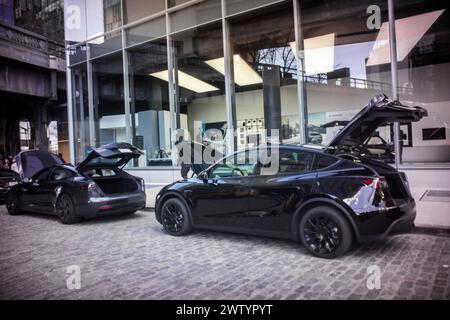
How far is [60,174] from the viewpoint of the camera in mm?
8398

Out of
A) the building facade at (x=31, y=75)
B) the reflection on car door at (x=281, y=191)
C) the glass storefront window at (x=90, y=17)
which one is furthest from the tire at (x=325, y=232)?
the building facade at (x=31, y=75)

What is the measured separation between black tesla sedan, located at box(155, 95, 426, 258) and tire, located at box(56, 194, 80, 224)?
3007mm

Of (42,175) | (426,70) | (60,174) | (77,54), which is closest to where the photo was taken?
(60,174)

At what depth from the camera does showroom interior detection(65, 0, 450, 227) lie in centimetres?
1193

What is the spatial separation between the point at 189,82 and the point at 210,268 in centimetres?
1330

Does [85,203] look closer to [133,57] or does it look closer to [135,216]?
[135,216]

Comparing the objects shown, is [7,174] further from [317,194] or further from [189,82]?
[317,194]

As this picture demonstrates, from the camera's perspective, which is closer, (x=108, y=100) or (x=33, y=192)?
(x=33, y=192)

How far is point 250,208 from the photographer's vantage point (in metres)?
5.43

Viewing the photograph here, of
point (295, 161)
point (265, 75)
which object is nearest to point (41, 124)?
point (265, 75)

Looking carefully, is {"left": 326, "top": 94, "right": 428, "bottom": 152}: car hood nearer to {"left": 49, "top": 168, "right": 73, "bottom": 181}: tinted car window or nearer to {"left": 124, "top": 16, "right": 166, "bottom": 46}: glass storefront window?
{"left": 49, "top": 168, "right": 73, "bottom": 181}: tinted car window

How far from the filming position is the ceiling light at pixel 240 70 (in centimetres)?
1415

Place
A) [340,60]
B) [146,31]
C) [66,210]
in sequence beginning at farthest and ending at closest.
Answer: [146,31] < [340,60] < [66,210]

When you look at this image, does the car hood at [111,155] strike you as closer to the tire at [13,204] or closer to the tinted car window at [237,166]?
the tinted car window at [237,166]
